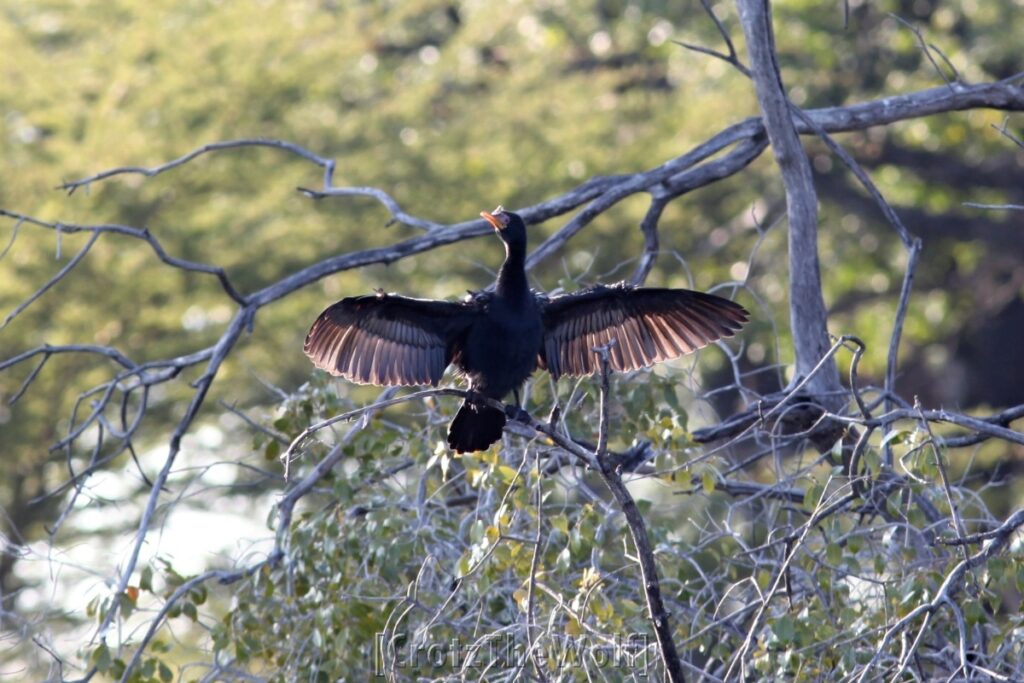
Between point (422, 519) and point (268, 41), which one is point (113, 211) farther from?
point (422, 519)

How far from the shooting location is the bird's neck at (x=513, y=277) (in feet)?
17.4

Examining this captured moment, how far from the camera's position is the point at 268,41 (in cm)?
1448

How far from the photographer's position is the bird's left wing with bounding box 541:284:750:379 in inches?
215

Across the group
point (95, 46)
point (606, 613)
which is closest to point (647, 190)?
point (606, 613)

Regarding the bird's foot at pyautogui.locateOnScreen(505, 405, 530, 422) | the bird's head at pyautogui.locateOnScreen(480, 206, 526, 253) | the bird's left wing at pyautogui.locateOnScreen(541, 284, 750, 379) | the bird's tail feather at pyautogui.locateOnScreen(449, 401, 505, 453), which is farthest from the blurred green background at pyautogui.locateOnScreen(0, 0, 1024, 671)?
the bird's tail feather at pyautogui.locateOnScreen(449, 401, 505, 453)

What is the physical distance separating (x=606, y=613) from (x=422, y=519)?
1.13 meters

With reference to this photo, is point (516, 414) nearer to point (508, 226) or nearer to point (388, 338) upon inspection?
point (388, 338)

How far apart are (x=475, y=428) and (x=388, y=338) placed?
0.53 meters

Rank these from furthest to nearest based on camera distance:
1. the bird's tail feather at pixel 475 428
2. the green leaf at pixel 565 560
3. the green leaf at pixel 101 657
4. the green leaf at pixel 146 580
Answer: the green leaf at pixel 146 580
the bird's tail feather at pixel 475 428
the green leaf at pixel 101 657
the green leaf at pixel 565 560

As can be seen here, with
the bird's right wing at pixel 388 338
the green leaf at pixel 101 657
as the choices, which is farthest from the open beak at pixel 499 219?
the green leaf at pixel 101 657

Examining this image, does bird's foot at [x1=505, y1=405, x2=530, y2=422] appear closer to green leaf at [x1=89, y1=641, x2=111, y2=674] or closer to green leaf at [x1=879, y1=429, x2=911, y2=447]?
green leaf at [x1=879, y1=429, x2=911, y2=447]

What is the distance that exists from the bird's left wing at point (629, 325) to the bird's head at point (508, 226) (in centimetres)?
27

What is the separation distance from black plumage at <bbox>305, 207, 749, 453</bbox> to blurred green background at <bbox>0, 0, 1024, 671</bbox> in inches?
232

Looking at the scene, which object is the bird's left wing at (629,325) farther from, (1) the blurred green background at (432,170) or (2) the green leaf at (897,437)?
(1) the blurred green background at (432,170)
